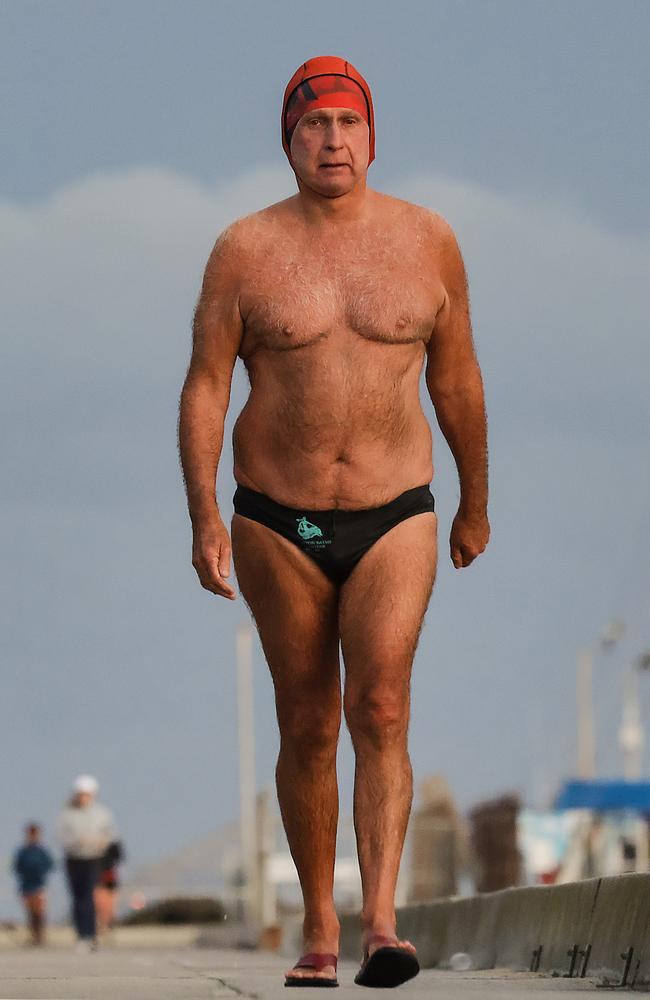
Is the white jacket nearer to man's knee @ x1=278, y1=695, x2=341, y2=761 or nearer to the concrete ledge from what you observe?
the concrete ledge

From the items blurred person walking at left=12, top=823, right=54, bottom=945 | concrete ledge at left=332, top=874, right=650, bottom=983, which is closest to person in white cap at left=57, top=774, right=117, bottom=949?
blurred person walking at left=12, top=823, right=54, bottom=945

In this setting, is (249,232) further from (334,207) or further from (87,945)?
(87,945)

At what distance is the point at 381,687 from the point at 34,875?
21.1 metres

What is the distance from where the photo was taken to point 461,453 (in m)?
7.91

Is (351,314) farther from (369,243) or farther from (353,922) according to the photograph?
(353,922)

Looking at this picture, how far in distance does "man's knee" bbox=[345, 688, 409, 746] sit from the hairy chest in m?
1.04

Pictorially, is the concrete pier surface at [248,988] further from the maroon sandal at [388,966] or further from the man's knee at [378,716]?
the man's knee at [378,716]

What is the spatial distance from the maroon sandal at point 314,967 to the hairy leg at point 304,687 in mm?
52

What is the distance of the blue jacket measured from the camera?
90.8ft

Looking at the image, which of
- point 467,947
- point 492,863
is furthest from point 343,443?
point 492,863

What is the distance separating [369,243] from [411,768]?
61.4 inches

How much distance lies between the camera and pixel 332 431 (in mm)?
7414

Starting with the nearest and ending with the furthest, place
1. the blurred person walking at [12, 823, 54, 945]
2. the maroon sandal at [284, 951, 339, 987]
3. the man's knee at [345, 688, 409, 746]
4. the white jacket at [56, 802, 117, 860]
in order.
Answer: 1. the maroon sandal at [284, 951, 339, 987]
2. the man's knee at [345, 688, 409, 746]
3. the white jacket at [56, 802, 117, 860]
4. the blurred person walking at [12, 823, 54, 945]

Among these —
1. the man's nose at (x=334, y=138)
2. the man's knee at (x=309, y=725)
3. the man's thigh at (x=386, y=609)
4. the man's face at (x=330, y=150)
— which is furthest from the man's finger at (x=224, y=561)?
the man's nose at (x=334, y=138)
